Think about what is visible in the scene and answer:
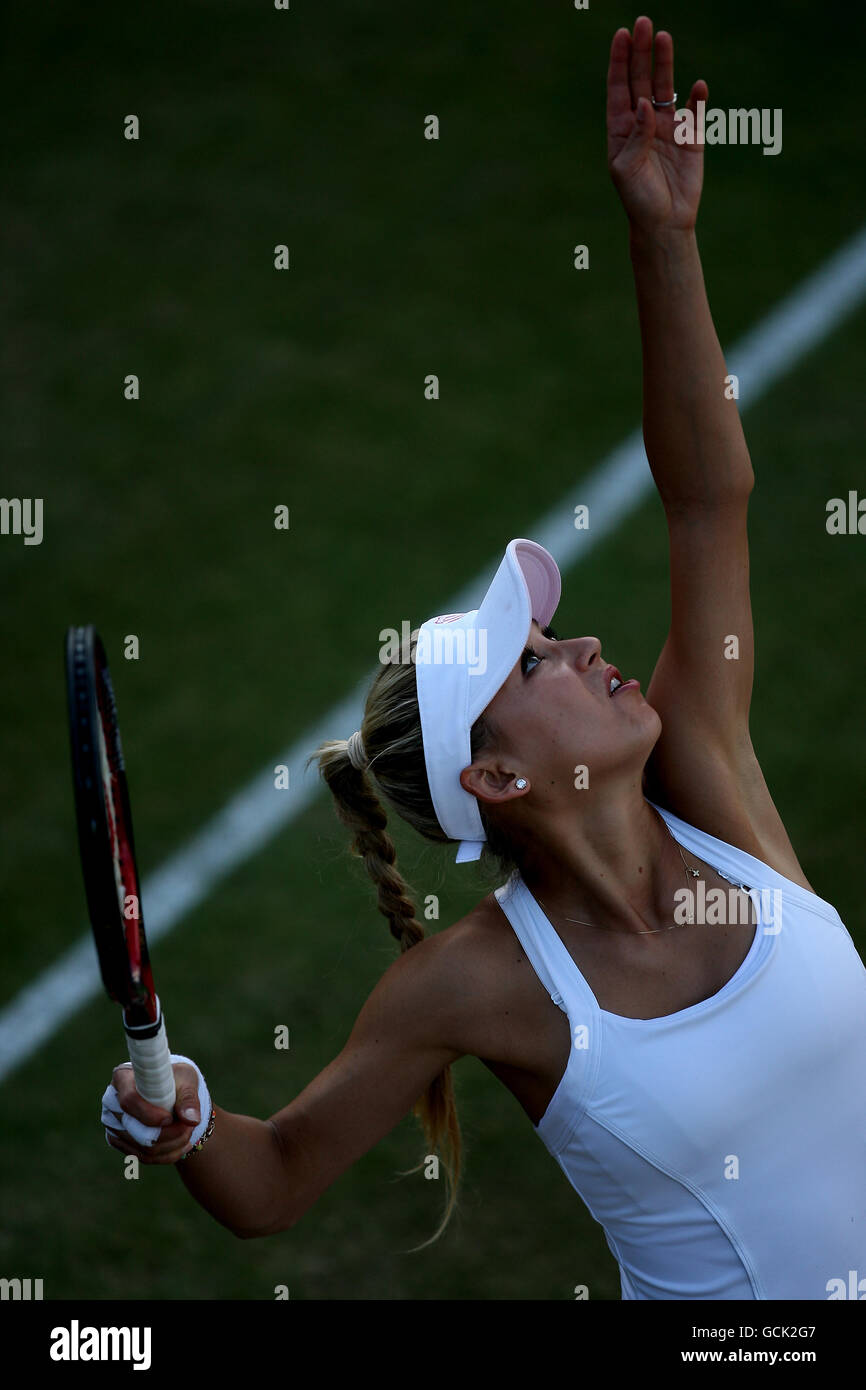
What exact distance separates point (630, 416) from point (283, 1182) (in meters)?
4.96

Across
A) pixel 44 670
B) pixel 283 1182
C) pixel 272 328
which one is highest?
pixel 272 328

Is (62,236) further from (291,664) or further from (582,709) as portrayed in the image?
(582,709)

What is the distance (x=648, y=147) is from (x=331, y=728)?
3.26 meters

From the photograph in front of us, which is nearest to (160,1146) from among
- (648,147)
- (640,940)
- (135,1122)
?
(135,1122)

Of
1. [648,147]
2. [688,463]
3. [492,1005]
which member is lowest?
[492,1005]

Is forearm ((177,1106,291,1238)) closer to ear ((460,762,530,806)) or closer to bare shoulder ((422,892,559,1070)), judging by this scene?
bare shoulder ((422,892,559,1070))

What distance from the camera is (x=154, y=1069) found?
3.08m

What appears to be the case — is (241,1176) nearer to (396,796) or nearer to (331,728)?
(396,796)

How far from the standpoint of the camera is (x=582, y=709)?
339 cm

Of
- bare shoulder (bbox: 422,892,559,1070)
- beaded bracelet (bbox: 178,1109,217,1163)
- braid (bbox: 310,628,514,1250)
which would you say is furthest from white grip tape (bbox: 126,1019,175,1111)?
braid (bbox: 310,628,514,1250)

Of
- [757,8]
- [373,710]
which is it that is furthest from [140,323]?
[373,710]

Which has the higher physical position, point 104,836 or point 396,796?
point 396,796

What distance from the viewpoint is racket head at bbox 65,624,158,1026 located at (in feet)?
9.02

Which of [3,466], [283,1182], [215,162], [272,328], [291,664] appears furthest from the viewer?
[215,162]
